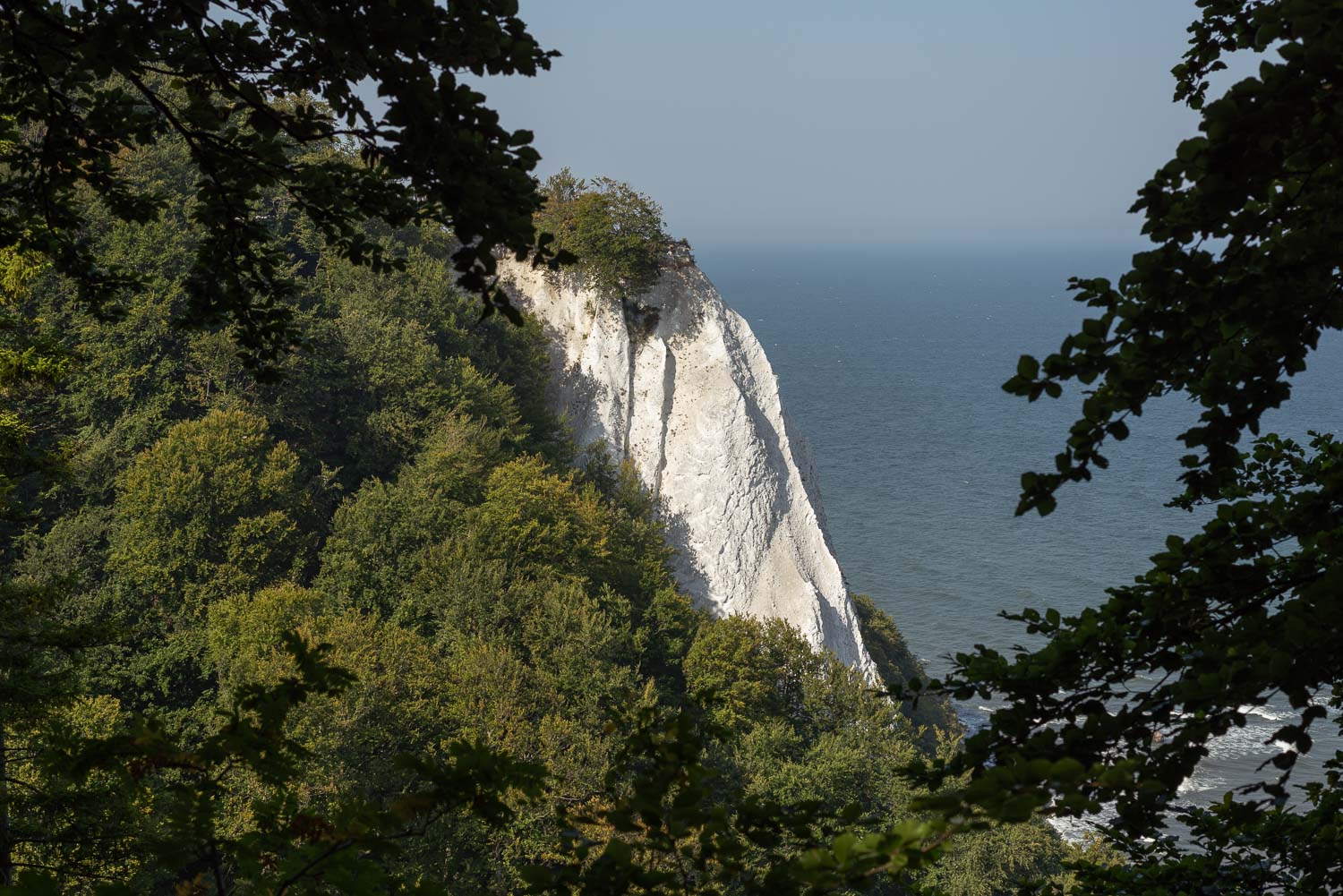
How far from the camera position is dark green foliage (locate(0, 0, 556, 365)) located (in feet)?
12.4

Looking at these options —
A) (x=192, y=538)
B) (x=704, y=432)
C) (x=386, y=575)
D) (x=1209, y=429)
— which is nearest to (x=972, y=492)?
(x=704, y=432)

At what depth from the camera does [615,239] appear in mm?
41406

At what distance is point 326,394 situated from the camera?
36.7 meters

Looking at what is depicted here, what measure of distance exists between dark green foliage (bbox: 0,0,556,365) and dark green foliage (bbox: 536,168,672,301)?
35248mm

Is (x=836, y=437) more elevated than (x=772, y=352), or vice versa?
(x=772, y=352)

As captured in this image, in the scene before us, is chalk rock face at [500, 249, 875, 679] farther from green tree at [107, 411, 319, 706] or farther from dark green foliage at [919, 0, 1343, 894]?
dark green foliage at [919, 0, 1343, 894]

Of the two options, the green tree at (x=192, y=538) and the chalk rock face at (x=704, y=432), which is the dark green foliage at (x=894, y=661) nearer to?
the chalk rock face at (x=704, y=432)

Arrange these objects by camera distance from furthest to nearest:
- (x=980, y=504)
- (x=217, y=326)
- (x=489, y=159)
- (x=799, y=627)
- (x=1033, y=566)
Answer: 1. (x=980, y=504)
2. (x=1033, y=566)
3. (x=799, y=627)
4. (x=217, y=326)
5. (x=489, y=159)

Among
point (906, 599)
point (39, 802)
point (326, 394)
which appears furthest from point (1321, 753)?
point (39, 802)

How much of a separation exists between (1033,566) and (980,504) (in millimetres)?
12368

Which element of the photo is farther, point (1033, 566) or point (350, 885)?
point (1033, 566)

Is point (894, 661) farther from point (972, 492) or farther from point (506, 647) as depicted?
point (972, 492)

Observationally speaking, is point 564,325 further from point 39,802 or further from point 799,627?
point 39,802

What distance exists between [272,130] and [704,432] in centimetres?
3765
